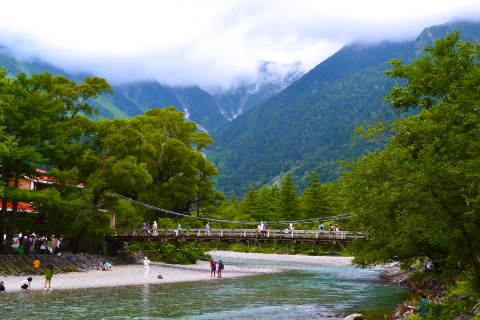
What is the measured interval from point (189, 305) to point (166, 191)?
32.2 metres

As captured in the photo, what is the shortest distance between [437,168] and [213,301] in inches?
609

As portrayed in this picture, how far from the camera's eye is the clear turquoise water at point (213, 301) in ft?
67.7

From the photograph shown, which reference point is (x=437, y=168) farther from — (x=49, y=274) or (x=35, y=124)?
(x=35, y=124)

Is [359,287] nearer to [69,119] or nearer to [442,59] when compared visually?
[442,59]

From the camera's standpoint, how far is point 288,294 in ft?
95.0

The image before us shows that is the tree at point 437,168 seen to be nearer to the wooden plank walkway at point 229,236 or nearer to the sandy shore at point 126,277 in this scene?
the wooden plank walkway at point 229,236

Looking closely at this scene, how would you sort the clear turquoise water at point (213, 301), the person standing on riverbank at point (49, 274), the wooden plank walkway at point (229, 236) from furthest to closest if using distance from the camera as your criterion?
the wooden plank walkway at point (229, 236)
the person standing on riverbank at point (49, 274)
the clear turquoise water at point (213, 301)

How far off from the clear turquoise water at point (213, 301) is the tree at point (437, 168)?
4.21m

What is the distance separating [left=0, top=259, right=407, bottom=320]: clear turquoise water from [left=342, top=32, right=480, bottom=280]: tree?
4.21 m

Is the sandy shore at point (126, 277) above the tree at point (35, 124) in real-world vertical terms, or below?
below

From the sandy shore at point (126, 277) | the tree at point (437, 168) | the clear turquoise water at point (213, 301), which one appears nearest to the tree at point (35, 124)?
the sandy shore at point (126, 277)

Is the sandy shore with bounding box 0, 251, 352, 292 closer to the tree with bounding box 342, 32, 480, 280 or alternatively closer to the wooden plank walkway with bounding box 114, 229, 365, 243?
the wooden plank walkway with bounding box 114, 229, 365, 243

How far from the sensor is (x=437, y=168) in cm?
1341

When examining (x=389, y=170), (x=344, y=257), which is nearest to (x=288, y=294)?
(x=389, y=170)
